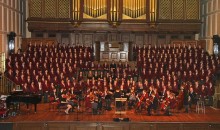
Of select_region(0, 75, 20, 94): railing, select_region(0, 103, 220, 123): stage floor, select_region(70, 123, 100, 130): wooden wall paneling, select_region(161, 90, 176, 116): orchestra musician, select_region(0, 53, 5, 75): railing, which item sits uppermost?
select_region(0, 53, 5, 75): railing

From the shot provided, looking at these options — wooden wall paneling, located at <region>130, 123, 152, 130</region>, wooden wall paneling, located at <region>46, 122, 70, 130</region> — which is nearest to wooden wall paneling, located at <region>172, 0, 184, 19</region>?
wooden wall paneling, located at <region>130, 123, 152, 130</region>


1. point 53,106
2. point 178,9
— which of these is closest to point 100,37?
point 178,9

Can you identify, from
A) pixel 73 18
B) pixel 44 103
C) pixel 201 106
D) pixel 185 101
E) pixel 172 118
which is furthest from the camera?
pixel 73 18

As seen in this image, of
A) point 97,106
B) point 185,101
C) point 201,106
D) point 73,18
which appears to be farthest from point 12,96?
point 73,18

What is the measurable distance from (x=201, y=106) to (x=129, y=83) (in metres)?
2.70

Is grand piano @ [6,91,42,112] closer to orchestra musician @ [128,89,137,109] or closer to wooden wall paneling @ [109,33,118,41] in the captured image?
orchestra musician @ [128,89,137,109]

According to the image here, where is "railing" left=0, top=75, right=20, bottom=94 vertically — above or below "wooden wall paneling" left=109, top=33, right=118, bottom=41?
below

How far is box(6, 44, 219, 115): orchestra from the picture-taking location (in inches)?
535

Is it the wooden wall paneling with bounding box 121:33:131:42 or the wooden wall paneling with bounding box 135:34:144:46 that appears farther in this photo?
the wooden wall paneling with bounding box 135:34:144:46

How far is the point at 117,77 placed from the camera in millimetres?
16625

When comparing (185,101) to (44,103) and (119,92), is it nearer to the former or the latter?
(119,92)

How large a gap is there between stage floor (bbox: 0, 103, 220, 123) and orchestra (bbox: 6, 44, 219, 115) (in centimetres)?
30

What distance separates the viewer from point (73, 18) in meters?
21.8

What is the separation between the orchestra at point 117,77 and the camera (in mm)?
13578
